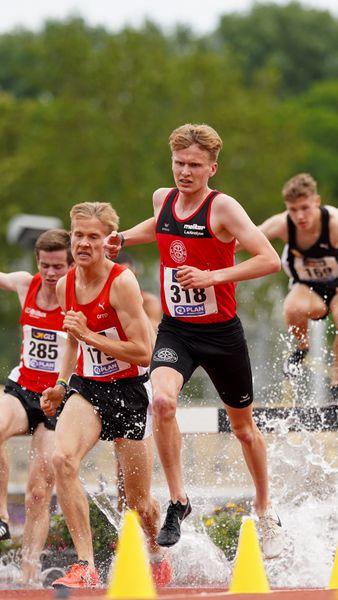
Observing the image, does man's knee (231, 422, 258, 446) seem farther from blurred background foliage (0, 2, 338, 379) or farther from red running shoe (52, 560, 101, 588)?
blurred background foliage (0, 2, 338, 379)

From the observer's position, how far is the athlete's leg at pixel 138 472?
8688mm

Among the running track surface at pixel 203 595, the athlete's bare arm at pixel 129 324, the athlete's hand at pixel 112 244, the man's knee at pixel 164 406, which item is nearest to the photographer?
the running track surface at pixel 203 595

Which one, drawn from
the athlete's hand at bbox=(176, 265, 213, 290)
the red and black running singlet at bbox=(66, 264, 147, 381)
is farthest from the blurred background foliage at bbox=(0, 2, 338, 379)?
the athlete's hand at bbox=(176, 265, 213, 290)

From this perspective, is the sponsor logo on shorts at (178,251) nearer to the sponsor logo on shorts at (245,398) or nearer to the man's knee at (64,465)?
the sponsor logo on shorts at (245,398)

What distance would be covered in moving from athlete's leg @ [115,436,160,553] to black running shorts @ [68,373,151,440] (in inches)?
2.4

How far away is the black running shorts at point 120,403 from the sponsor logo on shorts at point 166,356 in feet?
1.93

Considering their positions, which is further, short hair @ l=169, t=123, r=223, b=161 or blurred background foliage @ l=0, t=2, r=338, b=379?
blurred background foliage @ l=0, t=2, r=338, b=379

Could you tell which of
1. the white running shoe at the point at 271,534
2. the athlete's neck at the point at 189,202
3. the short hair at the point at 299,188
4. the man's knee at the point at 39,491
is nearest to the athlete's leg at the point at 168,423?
the athlete's neck at the point at 189,202

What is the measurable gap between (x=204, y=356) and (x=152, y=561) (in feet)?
6.72

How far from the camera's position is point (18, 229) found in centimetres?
1694

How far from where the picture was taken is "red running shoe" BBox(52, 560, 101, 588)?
25.7 feet

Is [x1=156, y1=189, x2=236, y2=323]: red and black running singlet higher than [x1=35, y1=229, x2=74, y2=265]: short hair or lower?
lower

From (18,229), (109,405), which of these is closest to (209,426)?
(109,405)

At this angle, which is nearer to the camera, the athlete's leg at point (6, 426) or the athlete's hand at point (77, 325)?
the athlete's hand at point (77, 325)
